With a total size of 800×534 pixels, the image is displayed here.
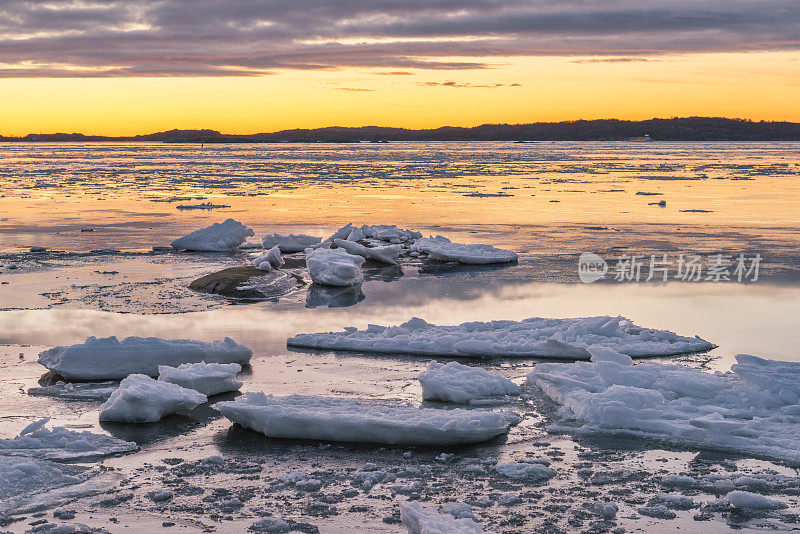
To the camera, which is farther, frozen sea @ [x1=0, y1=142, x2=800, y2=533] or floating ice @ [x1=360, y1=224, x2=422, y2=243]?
floating ice @ [x1=360, y1=224, x2=422, y2=243]

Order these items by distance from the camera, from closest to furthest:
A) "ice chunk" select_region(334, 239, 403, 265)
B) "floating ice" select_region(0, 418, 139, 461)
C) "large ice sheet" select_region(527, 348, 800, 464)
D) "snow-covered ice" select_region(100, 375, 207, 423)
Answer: "floating ice" select_region(0, 418, 139, 461) < "large ice sheet" select_region(527, 348, 800, 464) < "snow-covered ice" select_region(100, 375, 207, 423) < "ice chunk" select_region(334, 239, 403, 265)

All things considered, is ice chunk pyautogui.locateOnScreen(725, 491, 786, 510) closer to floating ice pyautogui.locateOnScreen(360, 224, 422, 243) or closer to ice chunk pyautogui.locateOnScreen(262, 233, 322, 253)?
ice chunk pyautogui.locateOnScreen(262, 233, 322, 253)

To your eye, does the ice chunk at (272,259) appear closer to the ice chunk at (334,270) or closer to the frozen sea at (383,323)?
the frozen sea at (383,323)

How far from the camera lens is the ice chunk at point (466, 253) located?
16.3 meters

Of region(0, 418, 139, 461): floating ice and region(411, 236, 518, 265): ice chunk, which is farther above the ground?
region(411, 236, 518, 265): ice chunk

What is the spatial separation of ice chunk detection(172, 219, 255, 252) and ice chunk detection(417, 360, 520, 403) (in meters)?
10.6

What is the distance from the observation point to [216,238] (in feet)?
60.4

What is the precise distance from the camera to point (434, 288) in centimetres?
1412

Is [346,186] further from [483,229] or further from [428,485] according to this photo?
[428,485]

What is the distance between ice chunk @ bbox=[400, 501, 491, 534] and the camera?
528 centimetres

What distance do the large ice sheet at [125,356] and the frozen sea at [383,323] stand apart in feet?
0.96

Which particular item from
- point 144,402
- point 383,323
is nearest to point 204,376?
point 144,402

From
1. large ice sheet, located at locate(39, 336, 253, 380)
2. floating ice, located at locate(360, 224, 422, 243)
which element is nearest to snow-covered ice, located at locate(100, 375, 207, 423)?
large ice sheet, located at locate(39, 336, 253, 380)

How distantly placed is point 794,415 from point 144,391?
5725 mm
